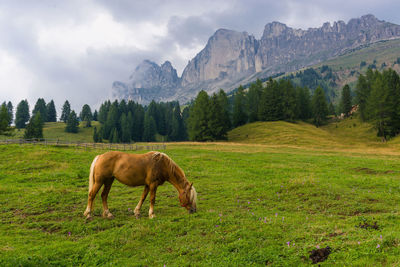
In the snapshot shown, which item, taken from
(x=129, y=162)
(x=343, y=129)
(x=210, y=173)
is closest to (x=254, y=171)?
(x=210, y=173)

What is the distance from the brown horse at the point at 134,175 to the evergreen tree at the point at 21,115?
138215 millimetres

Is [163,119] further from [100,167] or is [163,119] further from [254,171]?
[100,167]

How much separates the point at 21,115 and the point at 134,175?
141 m

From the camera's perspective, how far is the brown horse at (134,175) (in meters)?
10.2

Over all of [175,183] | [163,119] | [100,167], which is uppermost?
[163,119]

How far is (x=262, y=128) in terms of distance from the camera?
257ft

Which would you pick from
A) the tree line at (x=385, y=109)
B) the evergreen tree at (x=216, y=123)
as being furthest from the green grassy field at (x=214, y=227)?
the tree line at (x=385, y=109)

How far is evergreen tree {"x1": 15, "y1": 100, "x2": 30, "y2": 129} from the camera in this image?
118 m

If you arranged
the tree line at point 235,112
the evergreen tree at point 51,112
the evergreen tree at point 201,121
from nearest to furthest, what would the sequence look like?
1. the tree line at point 235,112
2. the evergreen tree at point 201,121
3. the evergreen tree at point 51,112

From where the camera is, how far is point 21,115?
11875cm

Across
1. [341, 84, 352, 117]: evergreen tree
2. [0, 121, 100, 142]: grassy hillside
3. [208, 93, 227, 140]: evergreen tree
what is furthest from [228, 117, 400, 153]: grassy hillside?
[0, 121, 100, 142]: grassy hillside

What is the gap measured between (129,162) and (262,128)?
7235cm

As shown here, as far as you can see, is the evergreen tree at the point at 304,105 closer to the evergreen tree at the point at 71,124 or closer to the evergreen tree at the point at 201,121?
the evergreen tree at the point at 201,121

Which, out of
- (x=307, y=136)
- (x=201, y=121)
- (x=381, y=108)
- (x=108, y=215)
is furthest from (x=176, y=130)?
(x=108, y=215)
